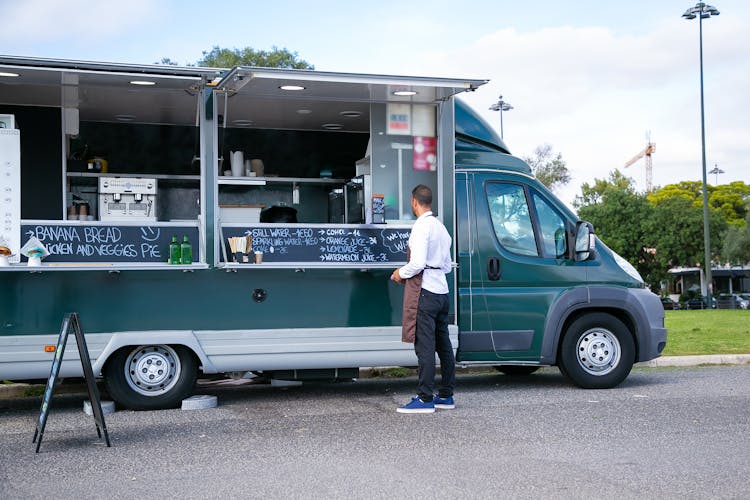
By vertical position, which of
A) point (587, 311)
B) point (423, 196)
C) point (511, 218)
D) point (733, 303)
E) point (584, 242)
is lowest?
point (733, 303)

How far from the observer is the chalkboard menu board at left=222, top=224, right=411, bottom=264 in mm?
8922

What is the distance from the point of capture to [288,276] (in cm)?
890

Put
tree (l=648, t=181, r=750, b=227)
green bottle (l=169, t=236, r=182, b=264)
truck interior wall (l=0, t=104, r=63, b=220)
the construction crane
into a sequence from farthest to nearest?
the construction crane
tree (l=648, t=181, r=750, b=227)
truck interior wall (l=0, t=104, r=63, b=220)
green bottle (l=169, t=236, r=182, b=264)

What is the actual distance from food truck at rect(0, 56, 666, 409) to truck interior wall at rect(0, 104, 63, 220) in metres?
0.02

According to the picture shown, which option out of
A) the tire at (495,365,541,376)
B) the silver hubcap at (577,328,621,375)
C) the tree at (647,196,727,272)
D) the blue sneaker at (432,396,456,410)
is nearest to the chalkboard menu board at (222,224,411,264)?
the blue sneaker at (432,396,456,410)

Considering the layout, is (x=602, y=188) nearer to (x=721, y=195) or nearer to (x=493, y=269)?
(x=721, y=195)

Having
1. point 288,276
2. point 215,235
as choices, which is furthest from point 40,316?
point 288,276

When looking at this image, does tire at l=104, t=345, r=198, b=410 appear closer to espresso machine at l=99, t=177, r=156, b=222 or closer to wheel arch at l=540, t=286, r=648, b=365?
espresso machine at l=99, t=177, r=156, b=222

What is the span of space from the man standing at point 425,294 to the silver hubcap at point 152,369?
2119 mm

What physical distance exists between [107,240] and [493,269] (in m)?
3.71

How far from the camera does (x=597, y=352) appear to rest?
31.3ft

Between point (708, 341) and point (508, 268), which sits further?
point (708, 341)

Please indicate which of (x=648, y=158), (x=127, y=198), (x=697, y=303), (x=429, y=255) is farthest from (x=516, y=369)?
(x=648, y=158)

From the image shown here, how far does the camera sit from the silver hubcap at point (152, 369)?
8.48 meters
